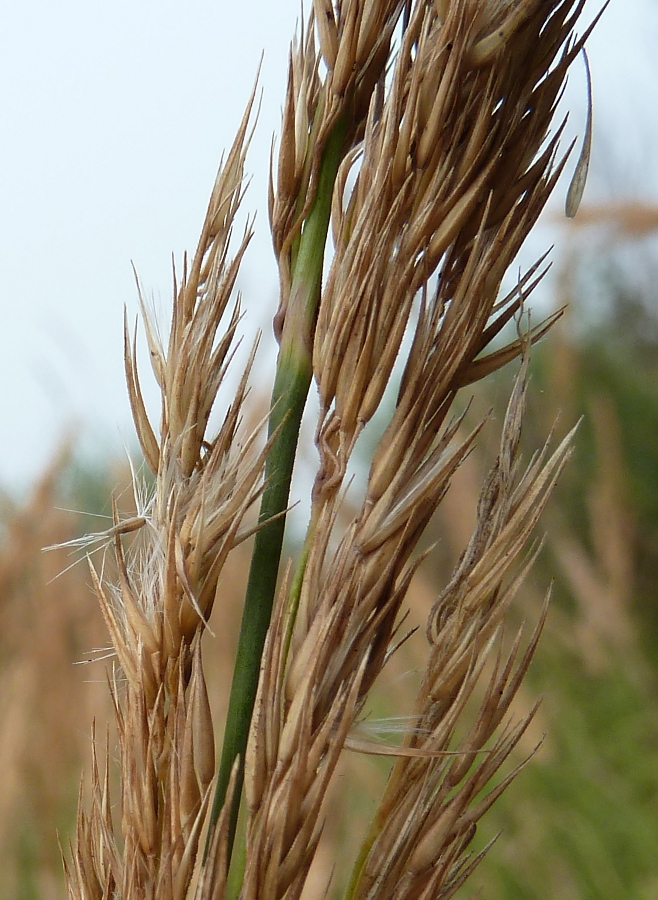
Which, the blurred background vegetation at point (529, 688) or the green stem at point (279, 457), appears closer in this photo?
the green stem at point (279, 457)

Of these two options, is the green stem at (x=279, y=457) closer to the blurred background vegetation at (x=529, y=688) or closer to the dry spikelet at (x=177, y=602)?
the dry spikelet at (x=177, y=602)

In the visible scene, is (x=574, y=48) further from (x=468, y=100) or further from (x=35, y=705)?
(x=35, y=705)

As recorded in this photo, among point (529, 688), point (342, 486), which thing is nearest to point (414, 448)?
point (342, 486)

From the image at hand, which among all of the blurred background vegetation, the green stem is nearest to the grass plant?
the green stem

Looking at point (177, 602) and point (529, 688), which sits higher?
point (177, 602)

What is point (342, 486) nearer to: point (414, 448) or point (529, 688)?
point (414, 448)

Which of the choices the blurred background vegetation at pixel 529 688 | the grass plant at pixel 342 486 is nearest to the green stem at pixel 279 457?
the grass plant at pixel 342 486

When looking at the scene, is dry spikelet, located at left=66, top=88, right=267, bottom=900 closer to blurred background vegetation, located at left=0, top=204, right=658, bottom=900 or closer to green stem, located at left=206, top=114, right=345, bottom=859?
green stem, located at left=206, top=114, right=345, bottom=859

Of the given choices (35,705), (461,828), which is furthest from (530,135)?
(35,705)
